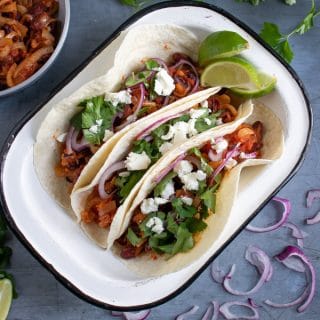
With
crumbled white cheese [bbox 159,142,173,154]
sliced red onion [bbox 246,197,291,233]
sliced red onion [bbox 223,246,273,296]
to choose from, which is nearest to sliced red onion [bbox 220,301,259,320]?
sliced red onion [bbox 223,246,273,296]

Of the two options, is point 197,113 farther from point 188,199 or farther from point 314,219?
point 314,219

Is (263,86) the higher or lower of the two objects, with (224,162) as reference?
higher

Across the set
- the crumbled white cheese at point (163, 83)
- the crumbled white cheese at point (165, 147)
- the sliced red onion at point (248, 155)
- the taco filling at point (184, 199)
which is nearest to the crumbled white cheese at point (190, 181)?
the taco filling at point (184, 199)

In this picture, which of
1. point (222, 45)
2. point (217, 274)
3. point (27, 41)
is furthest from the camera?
point (217, 274)

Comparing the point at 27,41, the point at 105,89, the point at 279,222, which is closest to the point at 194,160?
the point at 105,89

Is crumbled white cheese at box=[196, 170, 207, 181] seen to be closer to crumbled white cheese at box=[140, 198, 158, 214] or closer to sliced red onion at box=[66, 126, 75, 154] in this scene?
crumbled white cheese at box=[140, 198, 158, 214]

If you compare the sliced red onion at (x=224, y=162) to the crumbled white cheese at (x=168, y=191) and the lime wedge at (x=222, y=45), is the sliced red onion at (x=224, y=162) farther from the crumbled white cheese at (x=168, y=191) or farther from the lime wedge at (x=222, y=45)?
the lime wedge at (x=222, y=45)

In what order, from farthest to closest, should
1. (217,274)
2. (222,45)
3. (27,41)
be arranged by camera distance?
(217,274), (27,41), (222,45)
